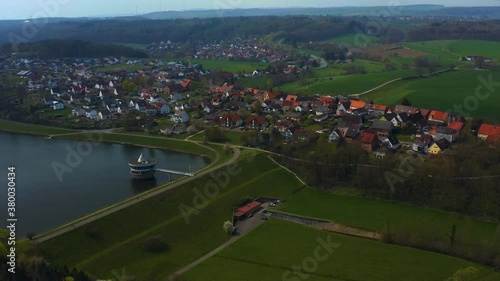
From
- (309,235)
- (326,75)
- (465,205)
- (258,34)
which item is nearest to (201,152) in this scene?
(309,235)

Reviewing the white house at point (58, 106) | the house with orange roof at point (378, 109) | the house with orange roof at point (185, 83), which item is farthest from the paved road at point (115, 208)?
the house with orange roof at point (185, 83)

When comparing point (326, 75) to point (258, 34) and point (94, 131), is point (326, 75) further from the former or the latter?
point (258, 34)

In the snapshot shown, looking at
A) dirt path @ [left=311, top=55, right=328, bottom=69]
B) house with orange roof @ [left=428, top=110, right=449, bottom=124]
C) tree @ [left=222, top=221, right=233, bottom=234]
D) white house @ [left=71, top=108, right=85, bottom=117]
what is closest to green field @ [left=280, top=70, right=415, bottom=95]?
dirt path @ [left=311, top=55, right=328, bottom=69]

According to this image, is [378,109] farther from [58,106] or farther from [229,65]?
[229,65]

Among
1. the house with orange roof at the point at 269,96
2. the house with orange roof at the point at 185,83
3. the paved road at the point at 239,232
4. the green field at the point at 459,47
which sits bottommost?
the paved road at the point at 239,232

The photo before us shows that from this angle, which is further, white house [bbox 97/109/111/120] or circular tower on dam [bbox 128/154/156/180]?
white house [bbox 97/109/111/120]

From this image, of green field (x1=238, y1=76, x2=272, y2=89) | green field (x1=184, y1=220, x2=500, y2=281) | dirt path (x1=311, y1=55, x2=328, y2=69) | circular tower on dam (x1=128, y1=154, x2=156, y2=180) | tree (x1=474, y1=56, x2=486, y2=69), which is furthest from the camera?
dirt path (x1=311, y1=55, x2=328, y2=69)

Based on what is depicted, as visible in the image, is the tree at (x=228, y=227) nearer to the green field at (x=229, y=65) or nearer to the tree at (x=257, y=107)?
the tree at (x=257, y=107)

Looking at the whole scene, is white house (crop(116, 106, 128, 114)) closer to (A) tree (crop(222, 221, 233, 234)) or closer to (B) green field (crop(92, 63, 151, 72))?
(B) green field (crop(92, 63, 151, 72))
